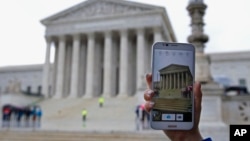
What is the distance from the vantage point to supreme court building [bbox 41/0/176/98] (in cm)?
4625

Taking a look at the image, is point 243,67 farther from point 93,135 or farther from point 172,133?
point 172,133

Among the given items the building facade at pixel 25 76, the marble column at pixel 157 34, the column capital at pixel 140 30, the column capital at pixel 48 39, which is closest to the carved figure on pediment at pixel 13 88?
the column capital at pixel 48 39

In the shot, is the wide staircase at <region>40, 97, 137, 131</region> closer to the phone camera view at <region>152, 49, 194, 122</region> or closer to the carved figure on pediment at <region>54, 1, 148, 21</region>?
the carved figure on pediment at <region>54, 1, 148, 21</region>

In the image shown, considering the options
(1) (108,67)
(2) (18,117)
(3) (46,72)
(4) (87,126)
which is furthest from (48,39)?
(4) (87,126)

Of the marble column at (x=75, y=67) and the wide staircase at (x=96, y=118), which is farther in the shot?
the marble column at (x=75, y=67)

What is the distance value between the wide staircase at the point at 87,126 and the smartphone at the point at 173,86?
1112cm

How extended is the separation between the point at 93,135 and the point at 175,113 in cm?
1250

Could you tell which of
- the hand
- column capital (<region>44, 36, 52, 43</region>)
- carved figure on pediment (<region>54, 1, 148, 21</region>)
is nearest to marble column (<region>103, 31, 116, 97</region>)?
carved figure on pediment (<region>54, 1, 148, 21</region>)

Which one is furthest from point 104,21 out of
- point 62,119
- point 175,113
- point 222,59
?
point 175,113

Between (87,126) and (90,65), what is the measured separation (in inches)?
908

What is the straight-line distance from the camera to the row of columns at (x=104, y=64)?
4609 centimetres

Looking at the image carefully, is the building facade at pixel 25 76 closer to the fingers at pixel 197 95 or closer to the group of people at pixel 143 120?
the group of people at pixel 143 120

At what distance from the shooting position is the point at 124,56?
4678cm

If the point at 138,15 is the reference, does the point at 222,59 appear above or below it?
below
